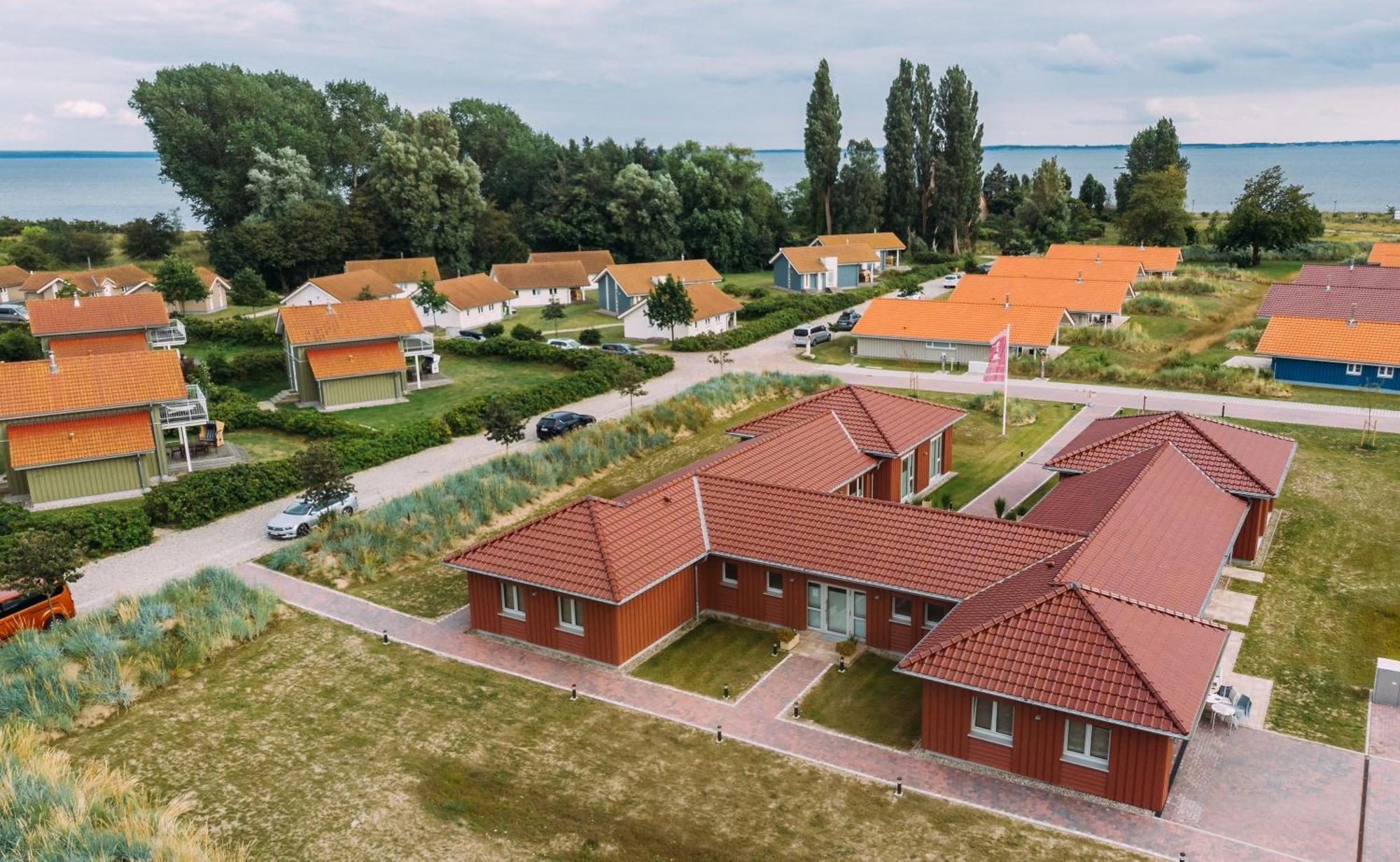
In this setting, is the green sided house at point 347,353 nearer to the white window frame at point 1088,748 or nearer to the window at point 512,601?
the window at point 512,601

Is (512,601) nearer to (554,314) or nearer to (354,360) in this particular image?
(354,360)

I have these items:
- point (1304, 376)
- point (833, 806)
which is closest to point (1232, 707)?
point (833, 806)

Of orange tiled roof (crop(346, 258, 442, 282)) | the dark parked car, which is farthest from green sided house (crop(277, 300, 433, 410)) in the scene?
the dark parked car

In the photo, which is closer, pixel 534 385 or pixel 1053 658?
pixel 1053 658

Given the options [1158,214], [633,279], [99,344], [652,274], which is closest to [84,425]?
[99,344]

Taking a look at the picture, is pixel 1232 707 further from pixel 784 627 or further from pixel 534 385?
pixel 534 385

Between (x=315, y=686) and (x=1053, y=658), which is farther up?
(x=1053, y=658)
